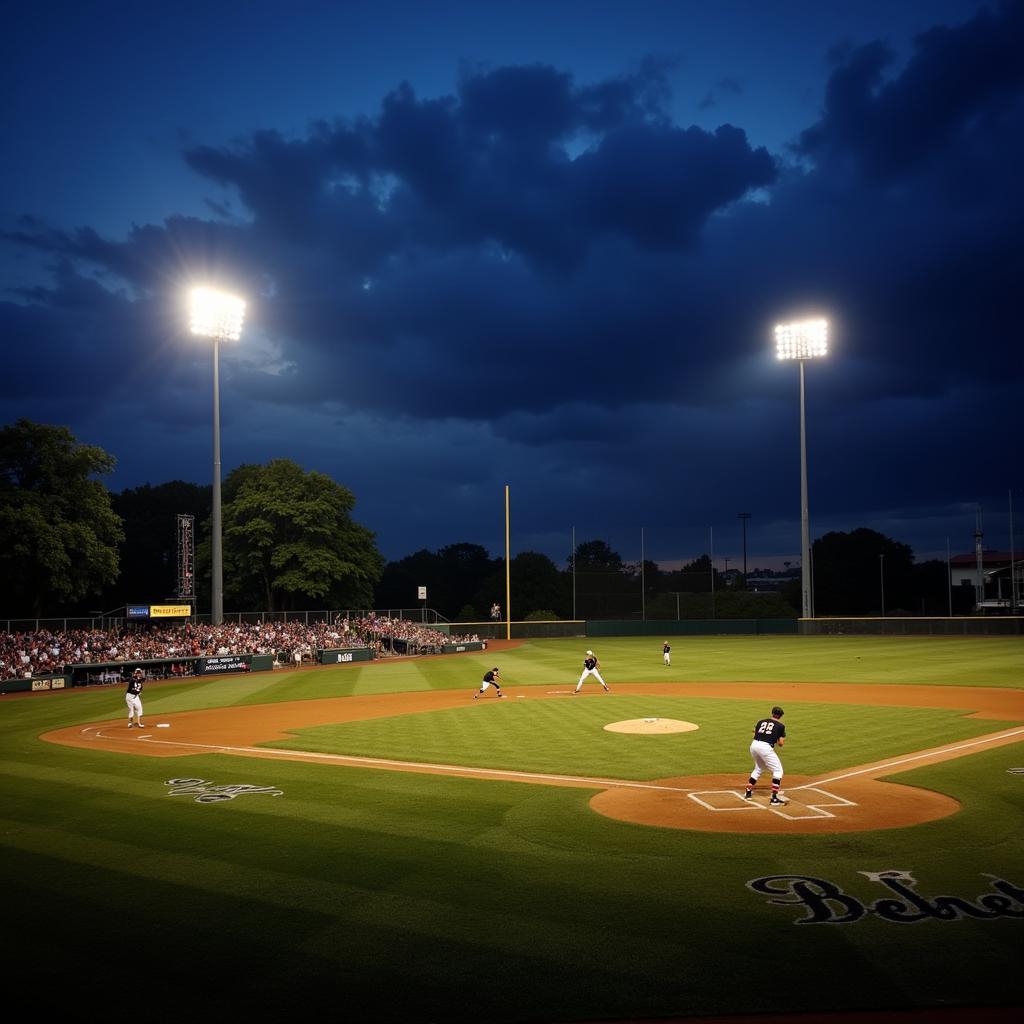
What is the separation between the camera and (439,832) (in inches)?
503

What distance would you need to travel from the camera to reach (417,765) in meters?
18.2

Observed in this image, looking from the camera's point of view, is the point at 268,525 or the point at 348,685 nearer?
the point at 348,685

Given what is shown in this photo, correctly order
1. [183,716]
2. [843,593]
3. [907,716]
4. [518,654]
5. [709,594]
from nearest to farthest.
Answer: [907,716]
[183,716]
[518,654]
[709,594]
[843,593]

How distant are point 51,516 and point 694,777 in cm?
4585

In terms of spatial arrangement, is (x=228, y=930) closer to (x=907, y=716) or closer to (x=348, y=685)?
(x=907, y=716)

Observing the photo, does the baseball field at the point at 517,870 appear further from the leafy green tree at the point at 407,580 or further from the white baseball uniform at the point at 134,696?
the leafy green tree at the point at 407,580

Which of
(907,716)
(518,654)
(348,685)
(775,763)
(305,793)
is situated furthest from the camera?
(518,654)

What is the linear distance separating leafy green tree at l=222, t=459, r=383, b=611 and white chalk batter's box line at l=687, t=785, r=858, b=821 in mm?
54407

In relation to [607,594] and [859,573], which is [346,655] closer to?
[607,594]

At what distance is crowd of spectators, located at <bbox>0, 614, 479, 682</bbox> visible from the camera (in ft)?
129

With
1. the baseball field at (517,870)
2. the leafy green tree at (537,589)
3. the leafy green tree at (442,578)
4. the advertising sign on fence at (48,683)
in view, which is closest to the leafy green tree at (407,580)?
the leafy green tree at (442,578)

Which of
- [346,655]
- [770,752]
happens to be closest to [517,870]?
[770,752]

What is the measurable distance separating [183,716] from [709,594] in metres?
54.7

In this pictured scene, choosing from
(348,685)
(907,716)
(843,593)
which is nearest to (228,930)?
(907,716)
